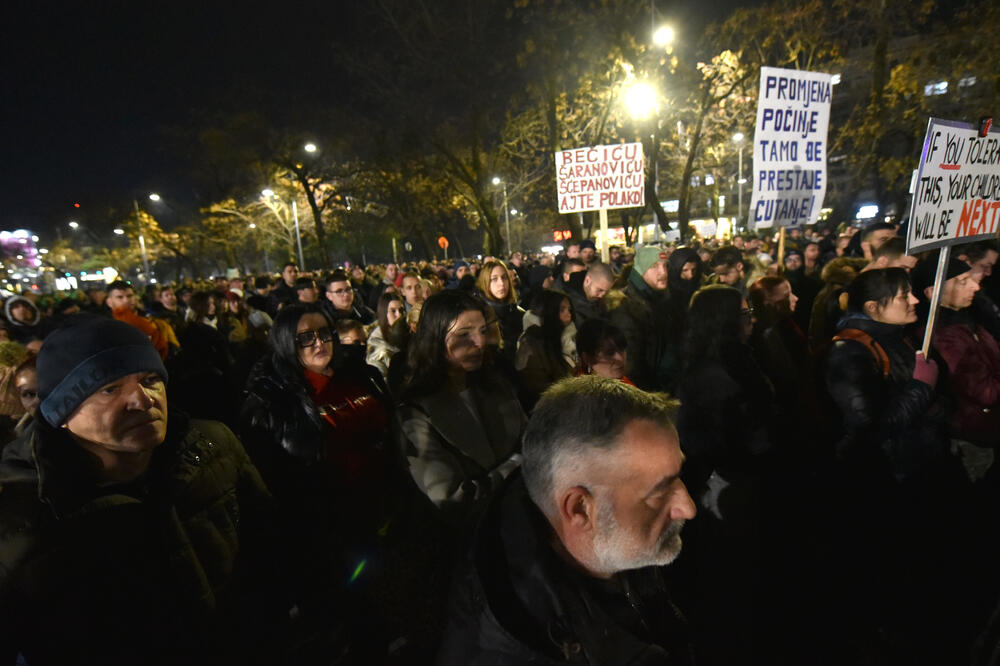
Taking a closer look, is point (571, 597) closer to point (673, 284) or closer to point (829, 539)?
point (829, 539)

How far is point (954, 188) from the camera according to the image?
3.75m

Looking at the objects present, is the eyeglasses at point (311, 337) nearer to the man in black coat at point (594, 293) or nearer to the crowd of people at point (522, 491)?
the crowd of people at point (522, 491)

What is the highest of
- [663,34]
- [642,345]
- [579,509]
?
[663,34]

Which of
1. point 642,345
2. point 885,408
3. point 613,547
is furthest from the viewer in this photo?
point 642,345

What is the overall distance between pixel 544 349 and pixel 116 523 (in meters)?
2.72

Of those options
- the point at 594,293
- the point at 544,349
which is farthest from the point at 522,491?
the point at 594,293

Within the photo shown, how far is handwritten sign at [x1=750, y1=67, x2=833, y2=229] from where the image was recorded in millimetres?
5637

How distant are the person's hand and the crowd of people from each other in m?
0.02

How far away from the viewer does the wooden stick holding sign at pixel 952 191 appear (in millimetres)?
3467

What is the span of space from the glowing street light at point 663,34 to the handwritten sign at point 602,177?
25.5ft

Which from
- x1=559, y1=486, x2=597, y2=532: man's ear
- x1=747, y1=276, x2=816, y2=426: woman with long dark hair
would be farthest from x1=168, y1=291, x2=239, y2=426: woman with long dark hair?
x1=747, y1=276, x2=816, y2=426: woman with long dark hair

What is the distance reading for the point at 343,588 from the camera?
2.81m

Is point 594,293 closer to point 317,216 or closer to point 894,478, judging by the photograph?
point 894,478

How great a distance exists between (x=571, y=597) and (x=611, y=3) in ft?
55.0
